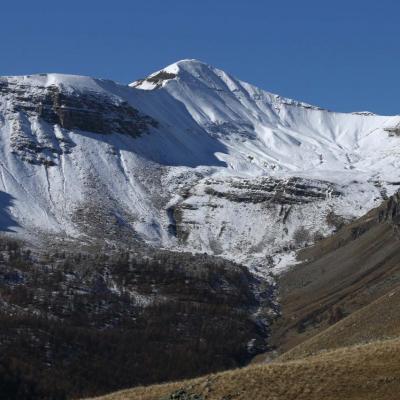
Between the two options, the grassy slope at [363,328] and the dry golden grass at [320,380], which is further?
the grassy slope at [363,328]

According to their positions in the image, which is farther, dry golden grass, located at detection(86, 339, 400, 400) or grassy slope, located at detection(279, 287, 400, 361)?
grassy slope, located at detection(279, 287, 400, 361)

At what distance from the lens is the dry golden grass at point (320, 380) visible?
5492 centimetres

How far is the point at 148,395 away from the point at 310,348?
58.3 meters

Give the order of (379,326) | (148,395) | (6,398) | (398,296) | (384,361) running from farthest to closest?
(6,398), (398,296), (379,326), (148,395), (384,361)

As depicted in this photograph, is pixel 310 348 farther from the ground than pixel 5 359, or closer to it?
closer to it

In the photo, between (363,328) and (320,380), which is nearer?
(320,380)

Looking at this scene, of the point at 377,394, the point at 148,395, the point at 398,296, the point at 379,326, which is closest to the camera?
the point at 377,394

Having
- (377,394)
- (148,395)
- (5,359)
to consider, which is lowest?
(377,394)

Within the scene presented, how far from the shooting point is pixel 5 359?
627ft

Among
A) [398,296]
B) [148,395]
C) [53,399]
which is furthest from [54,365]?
[148,395]

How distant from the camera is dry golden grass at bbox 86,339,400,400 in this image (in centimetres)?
5492

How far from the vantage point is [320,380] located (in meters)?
56.7

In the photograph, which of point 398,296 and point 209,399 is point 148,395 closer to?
point 209,399

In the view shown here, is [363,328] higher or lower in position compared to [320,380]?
lower
